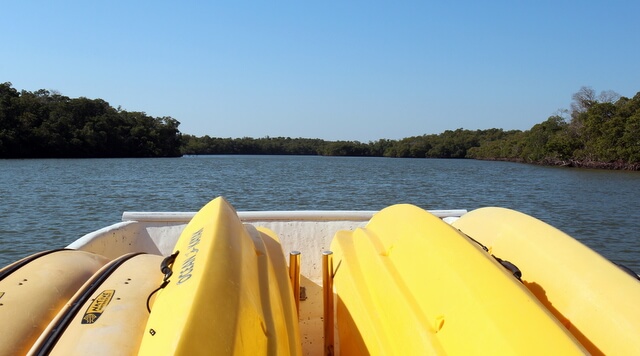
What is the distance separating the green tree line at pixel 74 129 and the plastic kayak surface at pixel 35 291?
65.6 metres

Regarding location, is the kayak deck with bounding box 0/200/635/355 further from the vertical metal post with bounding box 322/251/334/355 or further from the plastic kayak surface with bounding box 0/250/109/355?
the plastic kayak surface with bounding box 0/250/109/355

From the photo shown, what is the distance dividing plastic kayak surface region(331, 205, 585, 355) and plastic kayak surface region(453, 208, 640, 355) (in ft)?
0.94

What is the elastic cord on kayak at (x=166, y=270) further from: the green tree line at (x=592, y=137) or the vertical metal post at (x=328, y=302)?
the green tree line at (x=592, y=137)

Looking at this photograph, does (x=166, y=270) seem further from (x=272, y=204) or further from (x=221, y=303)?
(x=272, y=204)

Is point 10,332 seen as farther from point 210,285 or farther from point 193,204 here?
point 193,204

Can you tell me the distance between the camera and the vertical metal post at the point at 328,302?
2.58 meters

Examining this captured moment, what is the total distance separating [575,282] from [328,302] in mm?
1227

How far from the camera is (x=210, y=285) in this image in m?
1.51

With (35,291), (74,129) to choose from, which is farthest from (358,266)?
(74,129)

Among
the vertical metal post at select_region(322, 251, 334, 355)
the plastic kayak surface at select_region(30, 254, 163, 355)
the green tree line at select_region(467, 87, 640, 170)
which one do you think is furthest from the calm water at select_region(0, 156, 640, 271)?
the green tree line at select_region(467, 87, 640, 170)

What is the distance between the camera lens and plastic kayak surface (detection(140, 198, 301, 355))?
1266 millimetres

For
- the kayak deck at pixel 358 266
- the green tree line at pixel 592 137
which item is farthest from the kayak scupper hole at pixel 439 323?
the green tree line at pixel 592 137

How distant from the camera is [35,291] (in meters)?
1.76

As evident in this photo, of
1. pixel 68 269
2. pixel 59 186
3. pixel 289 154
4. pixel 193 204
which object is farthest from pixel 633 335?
pixel 289 154
